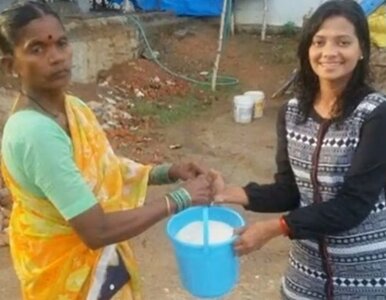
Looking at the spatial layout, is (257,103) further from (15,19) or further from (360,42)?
(15,19)

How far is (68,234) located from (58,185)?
227 millimetres

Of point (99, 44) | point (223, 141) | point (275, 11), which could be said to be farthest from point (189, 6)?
point (223, 141)

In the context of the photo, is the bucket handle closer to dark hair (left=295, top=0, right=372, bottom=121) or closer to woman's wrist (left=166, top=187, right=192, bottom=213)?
woman's wrist (left=166, top=187, right=192, bottom=213)

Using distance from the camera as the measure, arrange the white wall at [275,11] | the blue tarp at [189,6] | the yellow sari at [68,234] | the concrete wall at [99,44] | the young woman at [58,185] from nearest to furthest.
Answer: the young woman at [58,185] < the yellow sari at [68,234] < the concrete wall at [99,44] < the white wall at [275,11] < the blue tarp at [189,6]

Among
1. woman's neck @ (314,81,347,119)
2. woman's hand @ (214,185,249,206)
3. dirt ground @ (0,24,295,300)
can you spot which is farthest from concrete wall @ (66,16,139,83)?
woman's neck @ (314,81,347,119)

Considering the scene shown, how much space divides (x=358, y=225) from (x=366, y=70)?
0.43 metres

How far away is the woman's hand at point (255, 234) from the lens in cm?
222

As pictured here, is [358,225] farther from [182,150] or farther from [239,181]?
[182,150]

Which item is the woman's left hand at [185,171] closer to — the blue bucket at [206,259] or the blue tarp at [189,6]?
the blue bucket at [206,259]

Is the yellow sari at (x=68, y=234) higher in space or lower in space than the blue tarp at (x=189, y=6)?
higher

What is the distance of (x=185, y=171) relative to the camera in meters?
2.50

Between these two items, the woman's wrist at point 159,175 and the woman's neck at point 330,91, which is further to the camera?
the woman's wrist at point 159,175

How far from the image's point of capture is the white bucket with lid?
23.8 ft

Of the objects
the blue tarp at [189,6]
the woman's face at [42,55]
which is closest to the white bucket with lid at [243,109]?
the blue tarp at [189,6]
